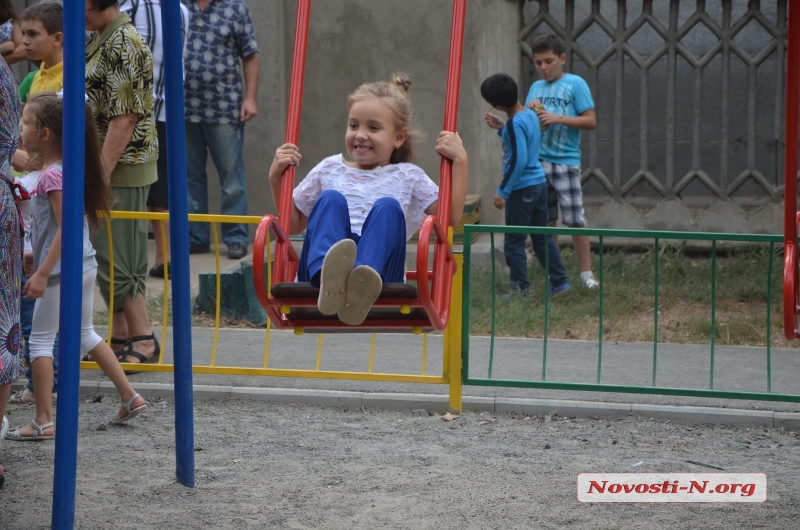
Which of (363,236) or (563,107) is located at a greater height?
(563,107)

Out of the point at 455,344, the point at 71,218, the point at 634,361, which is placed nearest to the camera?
the point at 71,218

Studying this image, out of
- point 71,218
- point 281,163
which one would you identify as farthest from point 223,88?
point 71,218

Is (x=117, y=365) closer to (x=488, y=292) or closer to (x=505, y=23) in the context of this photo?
(x=488, y=292)

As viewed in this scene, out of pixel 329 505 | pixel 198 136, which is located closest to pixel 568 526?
pixel 329 505

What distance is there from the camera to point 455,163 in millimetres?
4258

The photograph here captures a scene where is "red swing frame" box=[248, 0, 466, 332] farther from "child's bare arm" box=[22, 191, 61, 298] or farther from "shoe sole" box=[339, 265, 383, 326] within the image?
"child's bare arm" box=[22, 191, 61, 298]

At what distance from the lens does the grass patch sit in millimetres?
7262

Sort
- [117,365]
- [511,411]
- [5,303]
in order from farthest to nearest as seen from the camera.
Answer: [511,411] → [117,365] → [5,303]

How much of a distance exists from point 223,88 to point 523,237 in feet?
8.35

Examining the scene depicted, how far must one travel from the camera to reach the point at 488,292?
8.08 m

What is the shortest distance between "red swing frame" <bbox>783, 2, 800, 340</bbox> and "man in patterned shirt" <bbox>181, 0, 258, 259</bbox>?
4.94 metres

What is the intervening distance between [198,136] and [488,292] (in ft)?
8.47

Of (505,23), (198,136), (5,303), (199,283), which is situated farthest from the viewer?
(505,23)

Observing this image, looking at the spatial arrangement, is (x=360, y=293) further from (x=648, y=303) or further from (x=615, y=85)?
(x=615, y=85)
